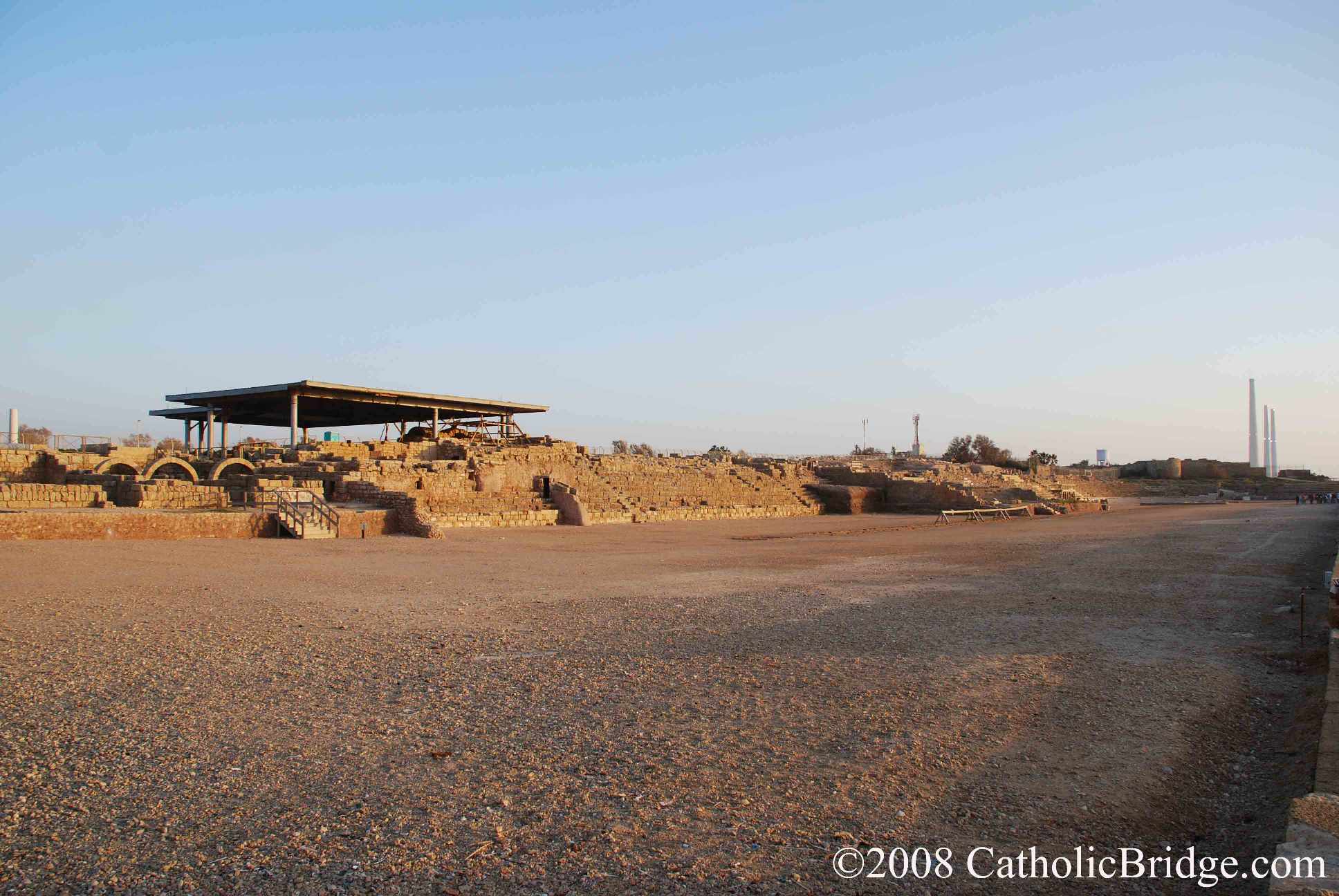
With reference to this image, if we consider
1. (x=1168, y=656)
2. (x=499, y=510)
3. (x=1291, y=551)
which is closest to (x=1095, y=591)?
(x=1168, y=656)

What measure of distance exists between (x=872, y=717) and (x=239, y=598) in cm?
728

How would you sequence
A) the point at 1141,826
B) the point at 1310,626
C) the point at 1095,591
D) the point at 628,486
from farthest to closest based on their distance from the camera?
1. the point at 628,486
2. the point at 1095,591
3. the point at 1310,626
4. the point at 1141,826

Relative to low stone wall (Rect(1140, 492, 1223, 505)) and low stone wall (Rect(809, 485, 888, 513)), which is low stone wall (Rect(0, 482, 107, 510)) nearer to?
low stone wall (Rect(809, 485, 888, 513))

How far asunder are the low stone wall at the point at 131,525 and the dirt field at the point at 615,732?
517 centimetres

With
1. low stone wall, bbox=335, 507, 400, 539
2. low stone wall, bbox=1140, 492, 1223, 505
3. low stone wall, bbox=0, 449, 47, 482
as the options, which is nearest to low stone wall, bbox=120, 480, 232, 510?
low stone wall, bbox=335, 507, 400, 539

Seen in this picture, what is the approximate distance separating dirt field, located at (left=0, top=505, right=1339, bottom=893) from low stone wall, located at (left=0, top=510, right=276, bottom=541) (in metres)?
5.17

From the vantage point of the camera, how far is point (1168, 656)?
682cm

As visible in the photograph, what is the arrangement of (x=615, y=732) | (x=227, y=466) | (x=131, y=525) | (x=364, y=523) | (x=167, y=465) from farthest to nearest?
(x=227, y=466) → (x=167, y=465) → (x=364, y=523) → (x=131, y=525) → (x=615, y=732)

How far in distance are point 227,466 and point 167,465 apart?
1470 mm

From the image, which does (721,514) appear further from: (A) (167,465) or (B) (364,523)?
(A) (167,465)

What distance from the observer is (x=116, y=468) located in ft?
74.5

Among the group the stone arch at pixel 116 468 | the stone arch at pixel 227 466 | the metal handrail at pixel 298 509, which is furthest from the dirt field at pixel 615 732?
the stone arch at pixel 116 468

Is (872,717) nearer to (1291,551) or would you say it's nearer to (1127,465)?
(1291,551)

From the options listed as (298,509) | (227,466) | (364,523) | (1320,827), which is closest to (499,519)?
(364,523)
